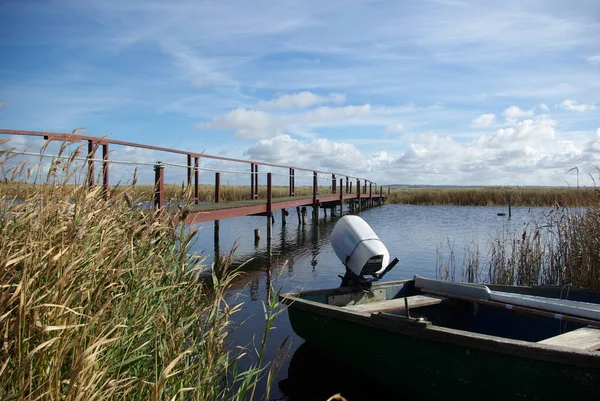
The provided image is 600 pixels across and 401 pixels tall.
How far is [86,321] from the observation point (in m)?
2.13

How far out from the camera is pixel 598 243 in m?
7.44

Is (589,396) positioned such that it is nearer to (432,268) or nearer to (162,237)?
(162,237)

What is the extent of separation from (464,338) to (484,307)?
1.82 m

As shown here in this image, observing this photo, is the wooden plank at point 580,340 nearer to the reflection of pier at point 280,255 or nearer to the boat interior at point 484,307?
the boat interior at point 484,307

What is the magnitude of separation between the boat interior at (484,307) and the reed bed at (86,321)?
2280 millimetres

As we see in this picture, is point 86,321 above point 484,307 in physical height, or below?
above

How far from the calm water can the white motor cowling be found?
3.59 feet

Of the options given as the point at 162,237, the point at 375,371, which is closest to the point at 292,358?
the point at 375,371

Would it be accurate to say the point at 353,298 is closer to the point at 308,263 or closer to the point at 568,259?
the point at 568,259

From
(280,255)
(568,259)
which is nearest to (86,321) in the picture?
(568,259)

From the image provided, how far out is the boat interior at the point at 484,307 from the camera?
4.65 metres

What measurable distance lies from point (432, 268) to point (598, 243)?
4204mm

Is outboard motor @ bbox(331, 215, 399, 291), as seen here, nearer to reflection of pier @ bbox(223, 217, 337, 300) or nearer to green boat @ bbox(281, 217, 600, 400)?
green boat @ bbox(281, 217, 600, 400)

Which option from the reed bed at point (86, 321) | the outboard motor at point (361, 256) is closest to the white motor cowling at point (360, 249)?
the outboard motor at point (361, 256)
